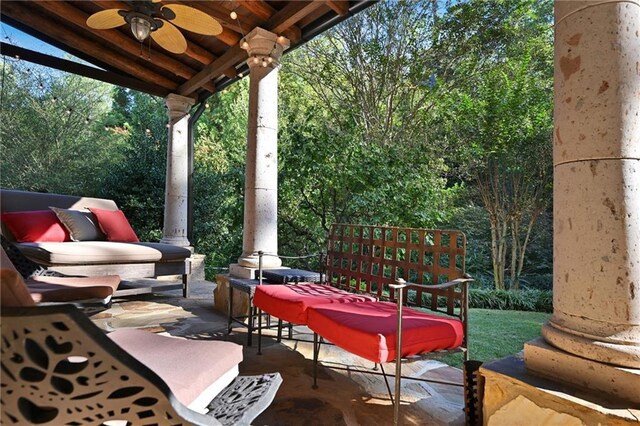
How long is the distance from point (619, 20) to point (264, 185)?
2987 mm

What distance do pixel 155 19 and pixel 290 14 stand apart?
1.25m

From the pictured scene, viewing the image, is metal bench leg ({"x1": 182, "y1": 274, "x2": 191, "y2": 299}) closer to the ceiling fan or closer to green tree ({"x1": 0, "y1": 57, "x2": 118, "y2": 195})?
the ceiling fan

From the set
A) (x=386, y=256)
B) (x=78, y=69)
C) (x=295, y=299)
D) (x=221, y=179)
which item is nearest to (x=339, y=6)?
(x=386, y=256)

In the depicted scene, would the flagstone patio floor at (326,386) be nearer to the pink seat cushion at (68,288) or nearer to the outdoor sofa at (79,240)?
the outdoor sofa at (79,240)

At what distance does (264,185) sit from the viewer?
3738 millimetres

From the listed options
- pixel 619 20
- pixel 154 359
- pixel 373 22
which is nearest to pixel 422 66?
pixel 373 22

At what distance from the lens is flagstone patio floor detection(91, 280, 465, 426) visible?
71.0 inches

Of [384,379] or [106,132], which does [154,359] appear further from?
[106,132]

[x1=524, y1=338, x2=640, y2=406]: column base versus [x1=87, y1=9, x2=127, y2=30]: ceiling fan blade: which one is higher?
[x1=87, y1=9, x2=127, y2=30]: ceiling fan blade

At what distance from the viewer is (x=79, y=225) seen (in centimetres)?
415

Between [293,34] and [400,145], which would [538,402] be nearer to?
[293,34]

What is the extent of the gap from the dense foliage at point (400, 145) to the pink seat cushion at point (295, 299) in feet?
9.29

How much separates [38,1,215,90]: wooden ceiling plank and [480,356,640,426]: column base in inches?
194

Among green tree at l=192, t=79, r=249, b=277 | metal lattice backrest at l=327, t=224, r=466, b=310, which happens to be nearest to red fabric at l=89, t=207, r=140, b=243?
green tree at l=192, t=79, r=249, b=277
